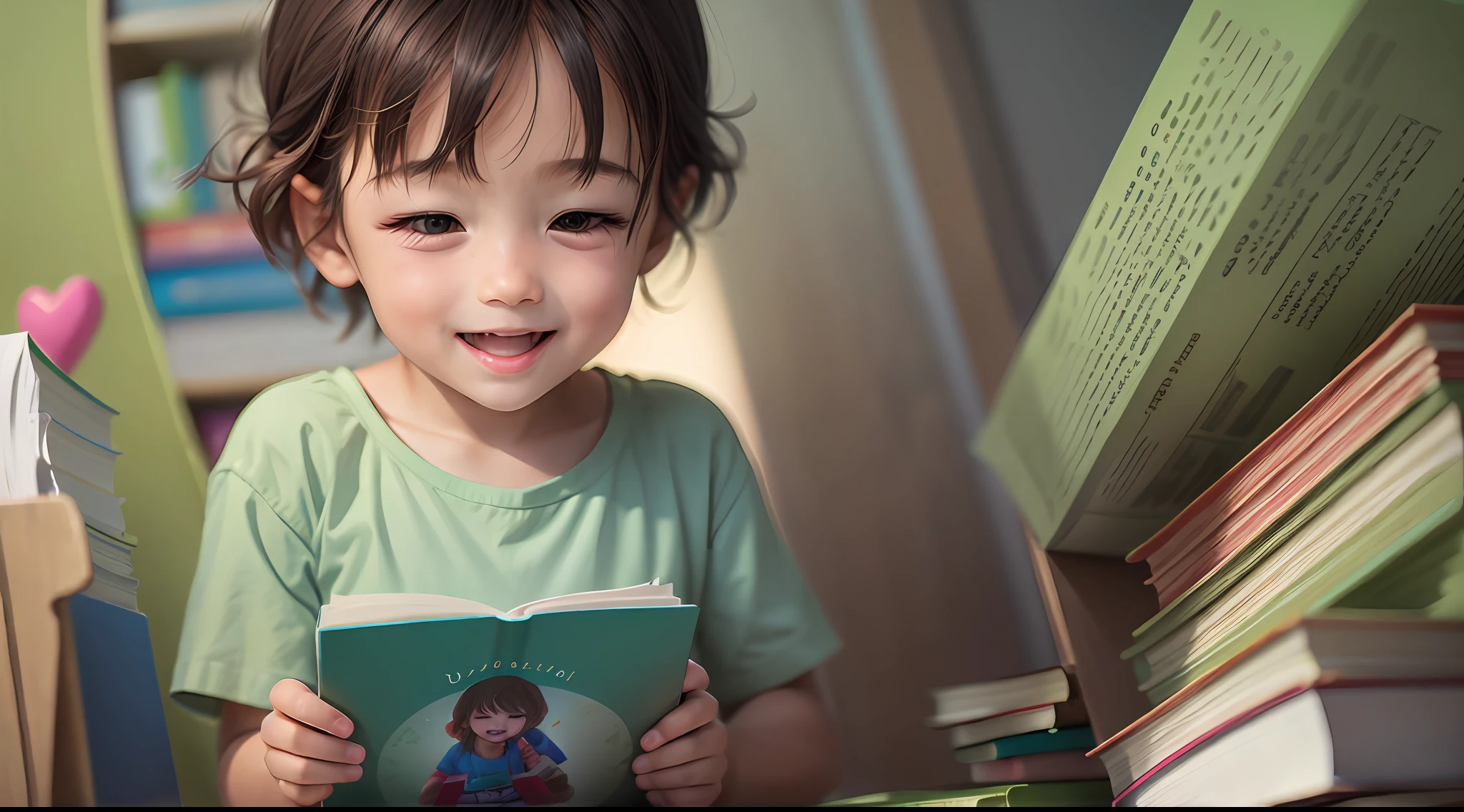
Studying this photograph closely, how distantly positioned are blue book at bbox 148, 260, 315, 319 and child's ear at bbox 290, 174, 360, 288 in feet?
1.08

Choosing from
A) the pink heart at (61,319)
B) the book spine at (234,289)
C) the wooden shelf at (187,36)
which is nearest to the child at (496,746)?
the pink heart at (61,319)

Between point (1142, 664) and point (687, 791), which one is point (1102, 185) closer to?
point (1142, 664)

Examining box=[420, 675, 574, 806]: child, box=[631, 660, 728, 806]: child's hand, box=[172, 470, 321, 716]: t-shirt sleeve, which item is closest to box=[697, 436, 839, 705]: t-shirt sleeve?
box=[631, 660, 728, 806]: child's hand

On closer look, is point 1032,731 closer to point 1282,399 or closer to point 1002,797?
point 1002,797

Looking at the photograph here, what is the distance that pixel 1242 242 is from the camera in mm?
647

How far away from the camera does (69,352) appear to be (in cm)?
94

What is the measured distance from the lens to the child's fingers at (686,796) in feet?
2.52

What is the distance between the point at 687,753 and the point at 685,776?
1.1 inches

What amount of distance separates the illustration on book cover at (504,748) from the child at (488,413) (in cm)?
3

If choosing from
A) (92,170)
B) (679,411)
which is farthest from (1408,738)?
(92,170)

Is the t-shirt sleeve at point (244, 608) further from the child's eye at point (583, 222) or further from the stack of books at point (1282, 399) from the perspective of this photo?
the stack of books at point (1282, 399)

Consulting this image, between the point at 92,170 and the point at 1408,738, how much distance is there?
3.83 ft

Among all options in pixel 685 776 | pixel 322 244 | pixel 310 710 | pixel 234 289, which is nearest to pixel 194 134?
pixel 234 289

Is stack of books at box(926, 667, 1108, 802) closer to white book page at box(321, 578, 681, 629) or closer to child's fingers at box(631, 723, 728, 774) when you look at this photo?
child's fingers at box(631, 723, 728, 774)
